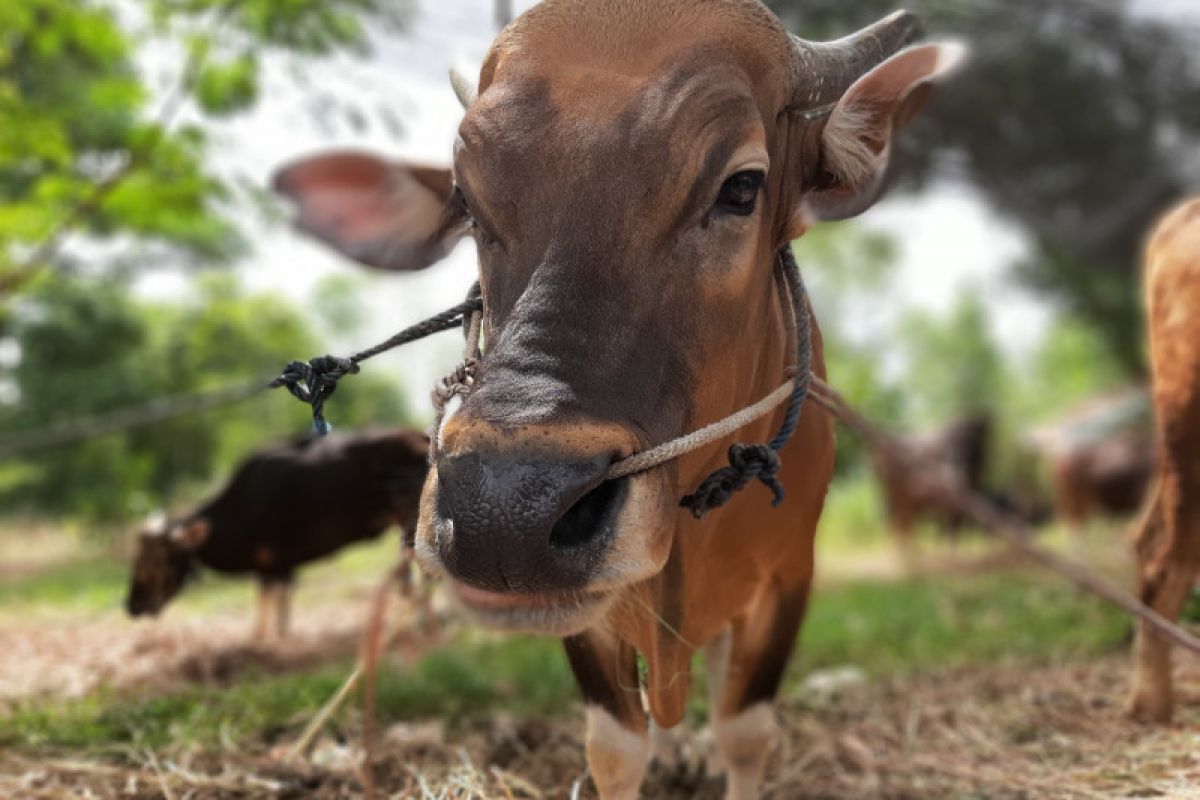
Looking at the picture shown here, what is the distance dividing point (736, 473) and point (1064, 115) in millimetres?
11414

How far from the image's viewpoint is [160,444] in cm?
1375

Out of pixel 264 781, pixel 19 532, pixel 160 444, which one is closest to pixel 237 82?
→ pixel 264 781

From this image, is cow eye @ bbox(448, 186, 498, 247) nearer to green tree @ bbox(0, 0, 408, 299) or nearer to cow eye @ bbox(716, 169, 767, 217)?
cow eye @ bbox(716, 169, 767, 217)

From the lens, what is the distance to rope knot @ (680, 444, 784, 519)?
2123 millimetres

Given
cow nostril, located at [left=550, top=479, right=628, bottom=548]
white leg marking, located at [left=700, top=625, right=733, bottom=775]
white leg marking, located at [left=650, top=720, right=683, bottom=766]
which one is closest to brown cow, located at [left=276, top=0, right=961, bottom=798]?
cow nostril, located at [left=550, top=479, right=628, bottom=548]

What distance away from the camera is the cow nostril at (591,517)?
6.02ft

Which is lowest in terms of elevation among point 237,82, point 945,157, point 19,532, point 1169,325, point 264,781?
point 264,781

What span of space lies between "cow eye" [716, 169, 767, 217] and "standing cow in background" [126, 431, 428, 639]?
14.8 feet

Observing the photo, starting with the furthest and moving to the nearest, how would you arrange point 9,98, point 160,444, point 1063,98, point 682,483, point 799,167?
1. point 160,444
2. point 1063,98
3. point 9,98
4. point 799,167
5. point 682,483

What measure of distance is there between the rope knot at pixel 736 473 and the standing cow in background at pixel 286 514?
4.54 meters

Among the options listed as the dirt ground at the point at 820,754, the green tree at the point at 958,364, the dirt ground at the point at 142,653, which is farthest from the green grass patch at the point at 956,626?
the green tree at the point at 958,364

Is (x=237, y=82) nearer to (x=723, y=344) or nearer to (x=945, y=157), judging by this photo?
(x=723, y=344)

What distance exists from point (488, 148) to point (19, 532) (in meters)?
18.7

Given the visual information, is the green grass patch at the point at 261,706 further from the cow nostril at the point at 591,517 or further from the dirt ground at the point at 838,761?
the cow nostril at the point at 591,517
